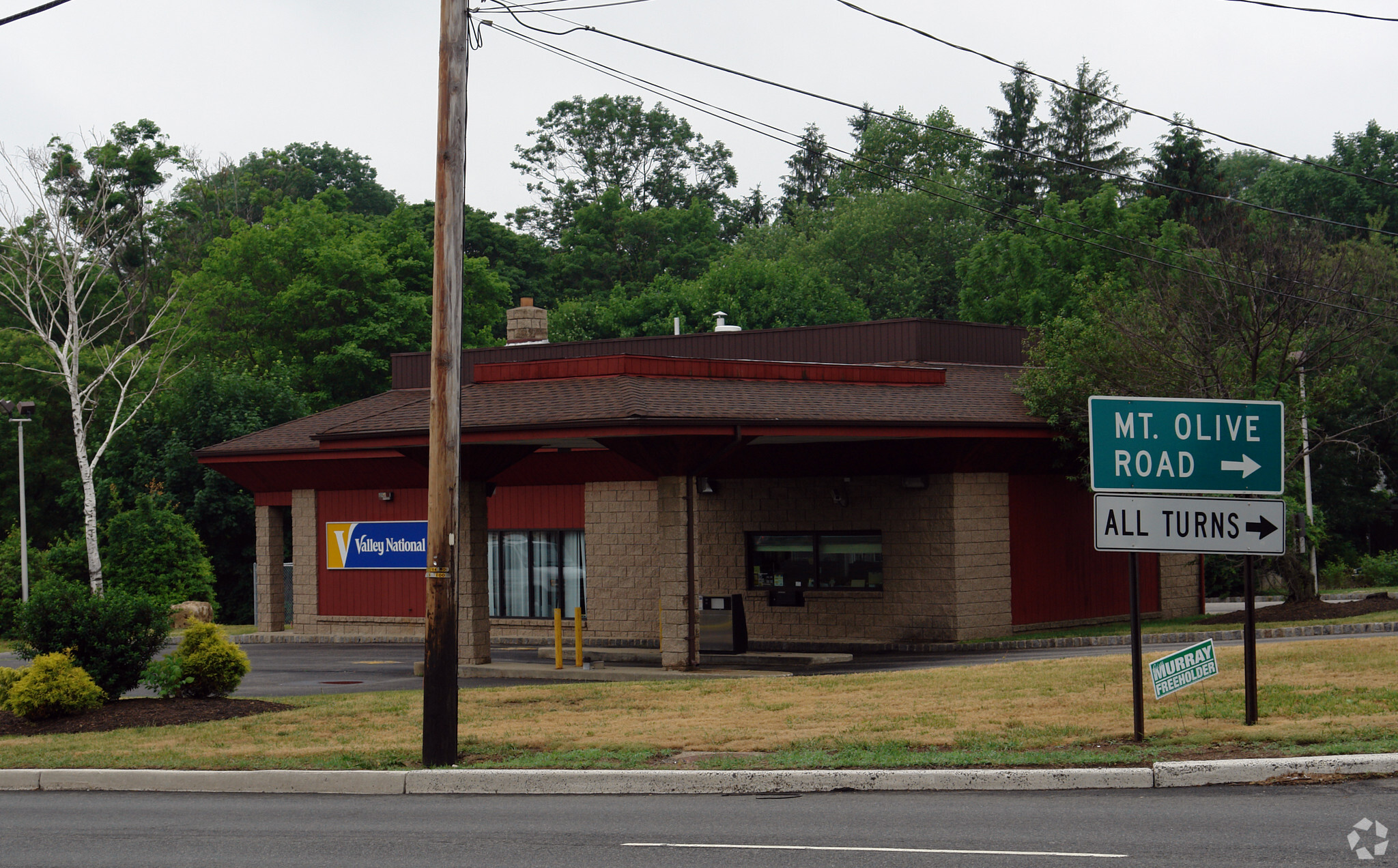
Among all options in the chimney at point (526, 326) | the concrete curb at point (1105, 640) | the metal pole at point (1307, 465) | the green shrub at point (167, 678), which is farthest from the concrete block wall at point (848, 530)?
the green shrub at point (167, 678)

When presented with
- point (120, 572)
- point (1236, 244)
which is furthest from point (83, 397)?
point (1236, 244)

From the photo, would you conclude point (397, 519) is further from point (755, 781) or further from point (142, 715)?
point (755, 781)

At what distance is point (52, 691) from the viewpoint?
55.4 ft

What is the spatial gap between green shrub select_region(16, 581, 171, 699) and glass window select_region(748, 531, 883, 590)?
44.1 feet

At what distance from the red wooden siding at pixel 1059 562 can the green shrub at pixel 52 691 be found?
660 inches

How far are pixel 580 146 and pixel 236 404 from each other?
161 ft

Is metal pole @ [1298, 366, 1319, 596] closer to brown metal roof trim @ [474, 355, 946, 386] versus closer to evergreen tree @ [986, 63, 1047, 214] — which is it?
brown metal roof trim @ [474, 355, 946, 386]

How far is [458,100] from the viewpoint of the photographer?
1328 centimetres

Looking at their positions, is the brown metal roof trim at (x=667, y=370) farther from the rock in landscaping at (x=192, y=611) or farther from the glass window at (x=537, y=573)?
the rock in landscaping at (x=192, y=611)

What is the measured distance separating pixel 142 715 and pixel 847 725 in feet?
28.6

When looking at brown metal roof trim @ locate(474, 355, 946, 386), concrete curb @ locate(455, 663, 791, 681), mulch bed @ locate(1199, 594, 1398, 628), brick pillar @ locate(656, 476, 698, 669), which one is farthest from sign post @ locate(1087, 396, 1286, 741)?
mulch bed @ locate(1199, 594, 1398, 628)

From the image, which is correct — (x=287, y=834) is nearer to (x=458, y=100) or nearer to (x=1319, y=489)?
(x=458, y=100)

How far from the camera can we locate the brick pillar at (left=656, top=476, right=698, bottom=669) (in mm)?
22391

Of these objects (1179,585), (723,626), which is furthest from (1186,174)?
(723,626)
